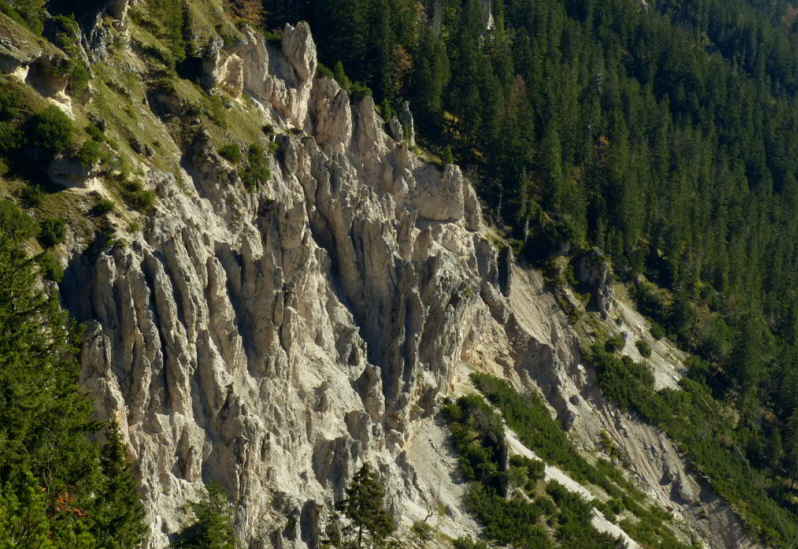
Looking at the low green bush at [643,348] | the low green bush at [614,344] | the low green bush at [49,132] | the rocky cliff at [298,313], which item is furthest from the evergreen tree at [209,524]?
the low green bush at [643,348]

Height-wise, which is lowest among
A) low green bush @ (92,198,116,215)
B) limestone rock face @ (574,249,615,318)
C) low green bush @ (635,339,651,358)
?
low green bush @ (635,339,651,358)

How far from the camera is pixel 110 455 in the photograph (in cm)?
4688

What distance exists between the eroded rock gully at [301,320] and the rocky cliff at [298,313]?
132mm

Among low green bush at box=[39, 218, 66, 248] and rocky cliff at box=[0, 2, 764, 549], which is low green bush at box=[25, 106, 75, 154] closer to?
rocky cliff at box=[0, 2, 764, 549]

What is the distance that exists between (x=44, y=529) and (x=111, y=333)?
1976 centimetres

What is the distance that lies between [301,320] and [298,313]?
0.84 m

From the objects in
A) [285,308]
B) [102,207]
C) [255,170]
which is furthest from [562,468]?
[102,207]

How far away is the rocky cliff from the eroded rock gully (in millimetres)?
132

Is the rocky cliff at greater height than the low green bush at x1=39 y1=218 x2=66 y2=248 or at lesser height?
lesser

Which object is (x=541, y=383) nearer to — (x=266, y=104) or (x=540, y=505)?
(x=540, y=505)

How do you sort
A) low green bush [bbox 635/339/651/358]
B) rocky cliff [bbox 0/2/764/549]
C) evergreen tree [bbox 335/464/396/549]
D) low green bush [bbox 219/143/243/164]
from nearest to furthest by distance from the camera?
1. rocky cliff [bbox 0/2/764/549]
2. evergreen tree [bbox 335/464/396/549]
3. low green bush [bbox 219/143/243/164]
4. low green bush [bbox 635/339/651/358]

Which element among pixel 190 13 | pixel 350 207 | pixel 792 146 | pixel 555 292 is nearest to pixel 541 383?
A: pixel 555 292

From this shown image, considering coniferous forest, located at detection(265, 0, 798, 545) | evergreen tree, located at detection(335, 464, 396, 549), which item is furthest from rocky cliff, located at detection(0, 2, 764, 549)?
coniferous forest, located at detection(265, 0, 798, 545)

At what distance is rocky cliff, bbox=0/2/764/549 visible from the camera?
5219cm
